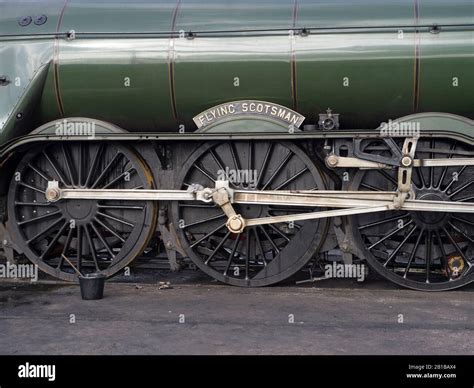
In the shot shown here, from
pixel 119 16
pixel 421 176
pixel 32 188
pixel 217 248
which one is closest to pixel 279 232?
pixel 217 248

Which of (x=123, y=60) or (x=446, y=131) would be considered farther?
(x=123, y=60)

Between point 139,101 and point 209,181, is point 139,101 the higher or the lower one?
the higher one

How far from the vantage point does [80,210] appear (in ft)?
27.8

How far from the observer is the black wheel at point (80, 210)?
842 centimetres

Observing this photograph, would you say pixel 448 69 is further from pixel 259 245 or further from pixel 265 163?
pixel 259 245

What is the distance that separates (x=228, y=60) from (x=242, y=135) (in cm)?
88

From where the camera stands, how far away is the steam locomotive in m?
7.80

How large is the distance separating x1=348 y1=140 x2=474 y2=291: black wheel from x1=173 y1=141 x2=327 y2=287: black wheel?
0.58m

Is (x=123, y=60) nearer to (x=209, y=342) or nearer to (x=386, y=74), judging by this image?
(x=386, y=74)

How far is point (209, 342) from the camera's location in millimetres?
5906

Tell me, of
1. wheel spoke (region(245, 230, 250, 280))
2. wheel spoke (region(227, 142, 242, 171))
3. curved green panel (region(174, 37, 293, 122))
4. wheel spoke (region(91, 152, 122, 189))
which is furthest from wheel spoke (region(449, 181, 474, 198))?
wheel spoke (region(91, 152, 122, 189))
